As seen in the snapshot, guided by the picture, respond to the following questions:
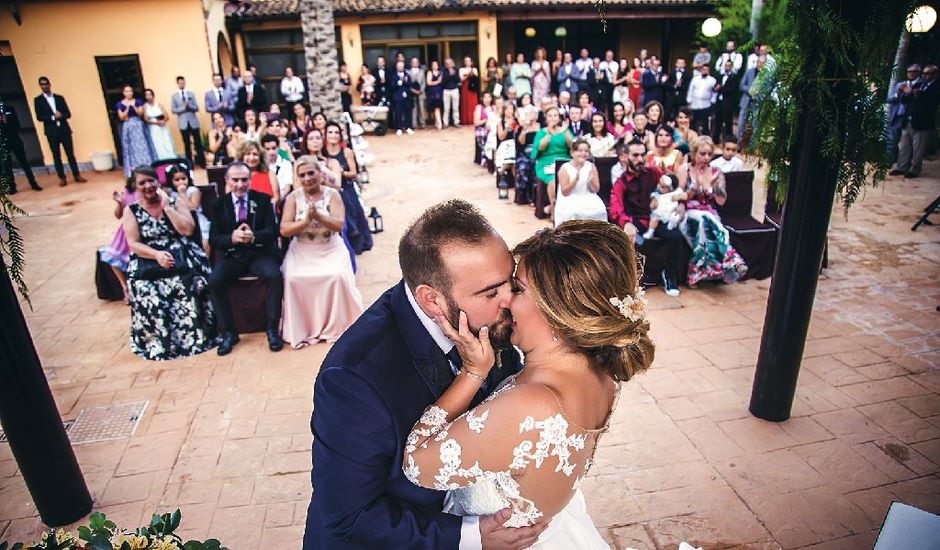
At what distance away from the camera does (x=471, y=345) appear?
1886mm

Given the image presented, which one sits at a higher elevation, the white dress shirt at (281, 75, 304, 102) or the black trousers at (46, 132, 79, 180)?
the white dress shirt at (281, 75, 304, 102)

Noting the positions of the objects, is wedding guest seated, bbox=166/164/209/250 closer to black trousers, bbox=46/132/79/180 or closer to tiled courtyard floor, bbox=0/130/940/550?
tiled courtyard floor, bbox=0/130/940/550

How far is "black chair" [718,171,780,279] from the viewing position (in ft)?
22.1

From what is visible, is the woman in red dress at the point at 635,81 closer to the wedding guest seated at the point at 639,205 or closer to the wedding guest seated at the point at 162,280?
the wedding guest seated at the point at 639,205

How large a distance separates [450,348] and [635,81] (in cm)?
1749

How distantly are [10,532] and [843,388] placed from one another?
5.72 m

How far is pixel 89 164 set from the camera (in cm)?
1498

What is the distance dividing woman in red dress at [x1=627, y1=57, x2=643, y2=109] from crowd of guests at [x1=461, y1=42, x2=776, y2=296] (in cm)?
69

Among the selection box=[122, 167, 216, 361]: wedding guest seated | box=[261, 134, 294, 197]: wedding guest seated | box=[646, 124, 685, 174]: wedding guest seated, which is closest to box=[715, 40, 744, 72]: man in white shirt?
box=[646, 124, 685, 174]: wedding guest seated

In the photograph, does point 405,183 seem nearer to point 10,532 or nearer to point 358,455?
point 10,532

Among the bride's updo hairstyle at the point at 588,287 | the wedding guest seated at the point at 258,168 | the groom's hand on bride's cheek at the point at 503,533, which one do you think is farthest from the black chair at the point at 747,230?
the groom's hand on bride's cheek at the point at 503,533

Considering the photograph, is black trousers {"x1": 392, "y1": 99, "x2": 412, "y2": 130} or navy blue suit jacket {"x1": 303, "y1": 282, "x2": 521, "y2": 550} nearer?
navy blue suit jacket {"x1": 303, "y1": 282, "x2": 521, "y2": 550}

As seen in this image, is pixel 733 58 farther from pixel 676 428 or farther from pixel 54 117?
pixel 54 117

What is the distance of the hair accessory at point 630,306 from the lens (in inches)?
73.0
